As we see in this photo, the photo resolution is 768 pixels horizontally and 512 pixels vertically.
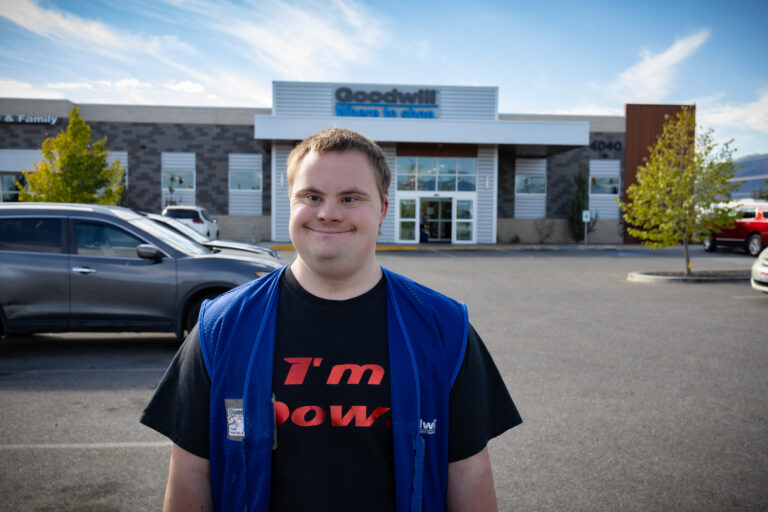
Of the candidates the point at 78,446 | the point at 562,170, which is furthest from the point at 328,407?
the point at 562,170

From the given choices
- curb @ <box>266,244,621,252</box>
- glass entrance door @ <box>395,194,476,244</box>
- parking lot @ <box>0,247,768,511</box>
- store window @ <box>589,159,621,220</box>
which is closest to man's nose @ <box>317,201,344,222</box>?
parking lot @ <box>0,247,768,511</box>

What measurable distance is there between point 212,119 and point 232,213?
17.5 feet

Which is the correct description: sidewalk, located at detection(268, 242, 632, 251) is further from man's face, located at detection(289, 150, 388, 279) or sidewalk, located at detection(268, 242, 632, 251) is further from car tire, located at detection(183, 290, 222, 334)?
man's face, located at detection(289, 150, 388, 279)

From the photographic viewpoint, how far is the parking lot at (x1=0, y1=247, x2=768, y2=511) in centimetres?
337

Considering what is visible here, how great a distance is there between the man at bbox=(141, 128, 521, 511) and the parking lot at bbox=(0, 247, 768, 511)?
174cm

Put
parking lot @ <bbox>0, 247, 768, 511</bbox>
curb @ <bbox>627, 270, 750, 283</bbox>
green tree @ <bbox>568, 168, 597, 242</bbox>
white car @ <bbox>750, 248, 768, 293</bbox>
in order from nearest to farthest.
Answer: parking lot @ <bbox>0, 247, 768, 511</bbox> → white car @ <bbox>750, 248, 768, 293</bbox> → curb @ <bbox>627, 270, 750, 283</bbox> → green tree @ <bbox>568, 168, 597, 242</bbox>

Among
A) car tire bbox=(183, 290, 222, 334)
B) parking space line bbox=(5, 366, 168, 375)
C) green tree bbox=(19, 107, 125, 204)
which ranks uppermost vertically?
→ green tree bbox=(19, 107, 125, 204)

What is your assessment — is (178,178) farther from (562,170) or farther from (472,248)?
(562,170)

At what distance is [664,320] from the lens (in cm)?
895

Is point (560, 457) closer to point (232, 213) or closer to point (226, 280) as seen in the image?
point (226, 280)

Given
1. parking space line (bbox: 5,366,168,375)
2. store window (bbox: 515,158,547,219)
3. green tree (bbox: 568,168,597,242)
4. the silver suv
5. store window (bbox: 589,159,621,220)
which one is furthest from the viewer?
store window (bbox: 589,159,621,220)

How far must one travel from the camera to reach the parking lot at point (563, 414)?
3365 mm

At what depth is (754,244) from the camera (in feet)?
76.7

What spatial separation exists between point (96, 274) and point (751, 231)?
25.2m
